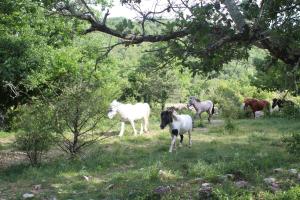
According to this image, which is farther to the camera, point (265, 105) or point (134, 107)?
point (265, 105)

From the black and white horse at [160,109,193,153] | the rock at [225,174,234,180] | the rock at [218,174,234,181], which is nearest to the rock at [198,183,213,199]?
the rock at [218,174,234,181]

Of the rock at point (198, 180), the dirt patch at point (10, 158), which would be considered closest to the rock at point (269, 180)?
the rock at point (198, 180)

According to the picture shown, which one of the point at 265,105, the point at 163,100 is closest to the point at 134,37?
the point at 265,105

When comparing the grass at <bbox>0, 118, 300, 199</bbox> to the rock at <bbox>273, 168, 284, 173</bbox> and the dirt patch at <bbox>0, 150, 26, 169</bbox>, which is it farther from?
the dirt patch at <bbox>0, 150, 26, 169</bbox>

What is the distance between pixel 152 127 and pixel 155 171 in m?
11.2

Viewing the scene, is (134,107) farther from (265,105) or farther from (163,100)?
(163,100)

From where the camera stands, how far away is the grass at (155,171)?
27.6 feet

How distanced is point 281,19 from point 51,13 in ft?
10.2

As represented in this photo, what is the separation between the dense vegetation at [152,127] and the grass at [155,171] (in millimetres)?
28

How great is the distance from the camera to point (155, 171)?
978 cm

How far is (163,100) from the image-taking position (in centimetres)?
4028

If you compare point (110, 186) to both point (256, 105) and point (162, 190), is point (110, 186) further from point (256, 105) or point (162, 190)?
point (256, 105)

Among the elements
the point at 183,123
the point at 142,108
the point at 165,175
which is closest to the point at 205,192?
the point at 165,175

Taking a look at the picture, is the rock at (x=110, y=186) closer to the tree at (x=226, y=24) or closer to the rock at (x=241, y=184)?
the rock at (x=241, y=184)
